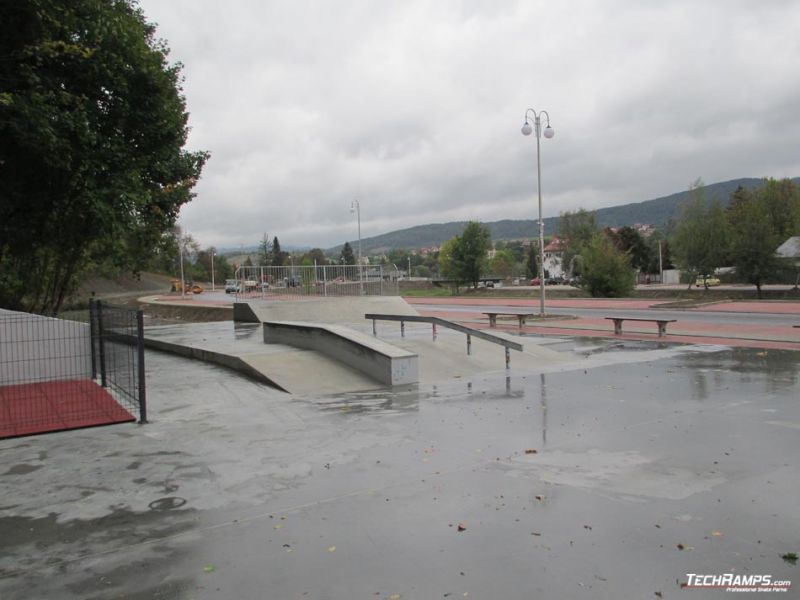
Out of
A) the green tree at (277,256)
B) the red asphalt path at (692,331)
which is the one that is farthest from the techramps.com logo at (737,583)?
the green tree at (277,256)

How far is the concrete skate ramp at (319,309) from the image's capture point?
852 inches

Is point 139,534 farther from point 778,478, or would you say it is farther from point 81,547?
point 778,478

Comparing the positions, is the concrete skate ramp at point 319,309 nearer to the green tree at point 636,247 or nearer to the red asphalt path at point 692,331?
the red asphalt path at point 692,331

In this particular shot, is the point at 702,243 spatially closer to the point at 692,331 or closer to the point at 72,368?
the point at 692,331

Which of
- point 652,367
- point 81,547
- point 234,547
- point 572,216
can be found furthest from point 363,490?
point 572,216

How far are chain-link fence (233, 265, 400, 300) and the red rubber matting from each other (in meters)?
12.0

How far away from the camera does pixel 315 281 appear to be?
23.6 metres

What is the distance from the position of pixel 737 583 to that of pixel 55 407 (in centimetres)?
884

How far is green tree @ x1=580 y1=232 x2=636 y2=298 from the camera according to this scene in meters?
43.3

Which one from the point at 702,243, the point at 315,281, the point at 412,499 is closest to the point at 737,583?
the point at 412,499

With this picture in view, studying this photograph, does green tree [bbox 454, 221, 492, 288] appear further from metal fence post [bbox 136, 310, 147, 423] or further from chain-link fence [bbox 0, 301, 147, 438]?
metal fence post [bbox 136, 310, 147, 423]

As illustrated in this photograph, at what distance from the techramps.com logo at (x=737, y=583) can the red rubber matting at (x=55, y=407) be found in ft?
23.4

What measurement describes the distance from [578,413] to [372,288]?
17298 mm

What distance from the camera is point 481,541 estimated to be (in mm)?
4211
